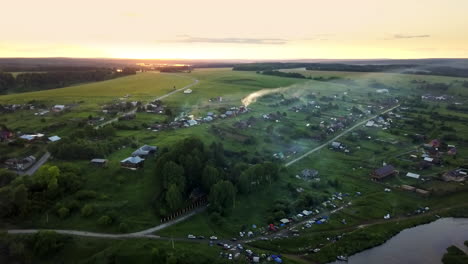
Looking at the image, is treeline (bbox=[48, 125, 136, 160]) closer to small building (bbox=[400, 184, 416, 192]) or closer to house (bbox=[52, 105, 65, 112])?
house (bbox=[52, 105, 65, 112])

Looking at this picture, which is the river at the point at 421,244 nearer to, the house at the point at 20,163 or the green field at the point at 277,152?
the green field at the point at 277,152

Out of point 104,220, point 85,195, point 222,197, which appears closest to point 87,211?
point 104,220

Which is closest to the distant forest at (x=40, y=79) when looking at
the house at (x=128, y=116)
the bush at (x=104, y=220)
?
the house at (x=128, y=116)

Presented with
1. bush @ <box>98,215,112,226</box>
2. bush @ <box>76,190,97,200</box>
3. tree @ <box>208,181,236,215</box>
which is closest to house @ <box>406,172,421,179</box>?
tree @ <box>208,181,236,215</box>

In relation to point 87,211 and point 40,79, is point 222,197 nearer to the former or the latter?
point 87,211

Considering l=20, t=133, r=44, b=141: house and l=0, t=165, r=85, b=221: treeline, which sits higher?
l=20, t=133, r=44, b=141: house
